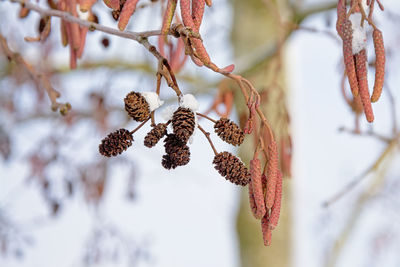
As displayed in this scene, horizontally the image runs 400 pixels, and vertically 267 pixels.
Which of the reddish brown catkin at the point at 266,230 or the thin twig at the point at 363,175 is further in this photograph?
the thin twig at the point at 363,175

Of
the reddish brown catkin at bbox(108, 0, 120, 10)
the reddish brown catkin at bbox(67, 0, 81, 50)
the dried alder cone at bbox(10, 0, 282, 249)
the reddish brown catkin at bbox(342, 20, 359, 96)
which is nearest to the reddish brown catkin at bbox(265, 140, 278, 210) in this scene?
the dried alder cone at bbox(10, 0, 282, 249)

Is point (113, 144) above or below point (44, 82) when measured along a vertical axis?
above

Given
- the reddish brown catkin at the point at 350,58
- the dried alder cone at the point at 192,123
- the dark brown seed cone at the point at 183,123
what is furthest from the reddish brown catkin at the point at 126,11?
the reddish brown catkin at the point at 350,58

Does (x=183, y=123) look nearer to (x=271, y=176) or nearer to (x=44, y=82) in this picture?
(x=271, y=176)

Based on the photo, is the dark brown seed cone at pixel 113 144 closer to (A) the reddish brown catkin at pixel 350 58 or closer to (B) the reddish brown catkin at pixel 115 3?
(B) the reddish brown catkin at pixel 115 3

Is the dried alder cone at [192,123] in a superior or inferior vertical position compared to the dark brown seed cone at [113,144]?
superior

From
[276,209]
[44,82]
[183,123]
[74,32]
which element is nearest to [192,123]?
[183,123]
